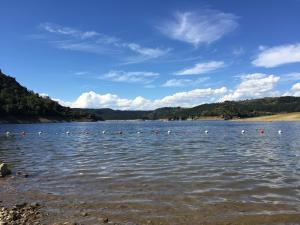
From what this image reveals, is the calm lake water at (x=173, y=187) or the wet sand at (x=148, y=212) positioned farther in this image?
the calm lake water at (x=173, y=187)

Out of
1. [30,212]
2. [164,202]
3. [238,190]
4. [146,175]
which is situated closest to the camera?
[30,212]

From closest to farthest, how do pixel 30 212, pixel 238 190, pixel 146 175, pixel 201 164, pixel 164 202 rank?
pixel 30 212 < pixel 164 202 < pixel 238 190 < pixel 146 175 < pixel 201 164

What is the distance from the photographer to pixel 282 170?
26.2 metres

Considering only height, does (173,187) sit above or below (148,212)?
above

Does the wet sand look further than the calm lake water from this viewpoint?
No

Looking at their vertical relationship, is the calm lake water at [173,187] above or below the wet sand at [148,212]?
above

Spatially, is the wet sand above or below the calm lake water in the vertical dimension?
below

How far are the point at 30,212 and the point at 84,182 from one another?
23.7ft

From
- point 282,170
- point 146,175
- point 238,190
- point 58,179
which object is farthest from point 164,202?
point 282,170

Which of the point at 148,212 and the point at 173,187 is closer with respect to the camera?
the point at 148,212

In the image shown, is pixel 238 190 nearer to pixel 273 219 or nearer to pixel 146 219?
pixel 273 219

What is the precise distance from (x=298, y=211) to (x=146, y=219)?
604 cm

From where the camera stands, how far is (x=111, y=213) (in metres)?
16.4

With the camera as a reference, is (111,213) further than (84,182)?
No
